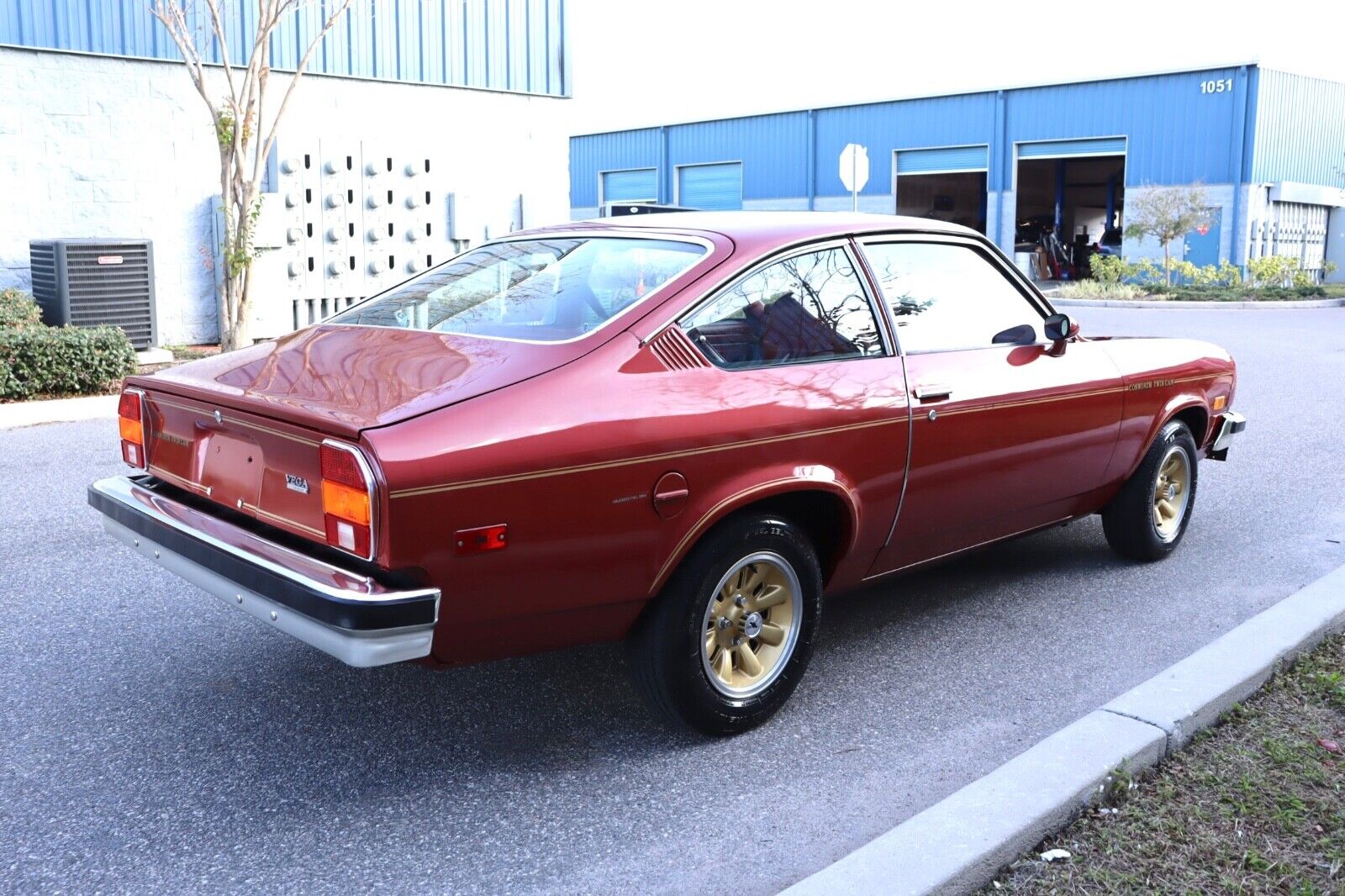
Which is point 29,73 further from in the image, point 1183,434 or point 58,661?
point 1183,434

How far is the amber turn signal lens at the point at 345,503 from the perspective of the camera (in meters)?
3.11

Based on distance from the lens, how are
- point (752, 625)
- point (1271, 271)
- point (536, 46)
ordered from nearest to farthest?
point (752, 625) → point (536, 46) → point (1271, 271)

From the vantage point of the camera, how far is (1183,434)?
572 cm

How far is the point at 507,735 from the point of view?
384 cm

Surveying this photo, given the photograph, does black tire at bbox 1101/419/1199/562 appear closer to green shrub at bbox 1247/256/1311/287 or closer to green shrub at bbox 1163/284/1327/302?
green shrub at bbox 1163/284/1327/302

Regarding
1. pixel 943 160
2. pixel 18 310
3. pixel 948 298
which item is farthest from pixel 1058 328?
pixel 943 160

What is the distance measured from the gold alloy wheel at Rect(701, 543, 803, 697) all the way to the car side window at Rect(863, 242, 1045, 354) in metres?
1.02

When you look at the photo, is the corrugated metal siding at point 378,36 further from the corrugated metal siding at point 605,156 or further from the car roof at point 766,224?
the corrugated metal siding at point 605,156

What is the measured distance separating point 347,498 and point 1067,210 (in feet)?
135

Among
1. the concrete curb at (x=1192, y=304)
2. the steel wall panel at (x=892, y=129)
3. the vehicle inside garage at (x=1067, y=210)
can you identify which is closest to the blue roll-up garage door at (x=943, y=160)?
the steel wall panel at (x=892, y=129)

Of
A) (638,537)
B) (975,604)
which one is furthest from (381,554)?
(975,604)

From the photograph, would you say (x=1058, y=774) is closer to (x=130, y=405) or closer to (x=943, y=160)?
(x=130, y=405)

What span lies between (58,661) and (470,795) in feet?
6.06

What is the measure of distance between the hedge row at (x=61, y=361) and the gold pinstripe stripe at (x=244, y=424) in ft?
24.3
